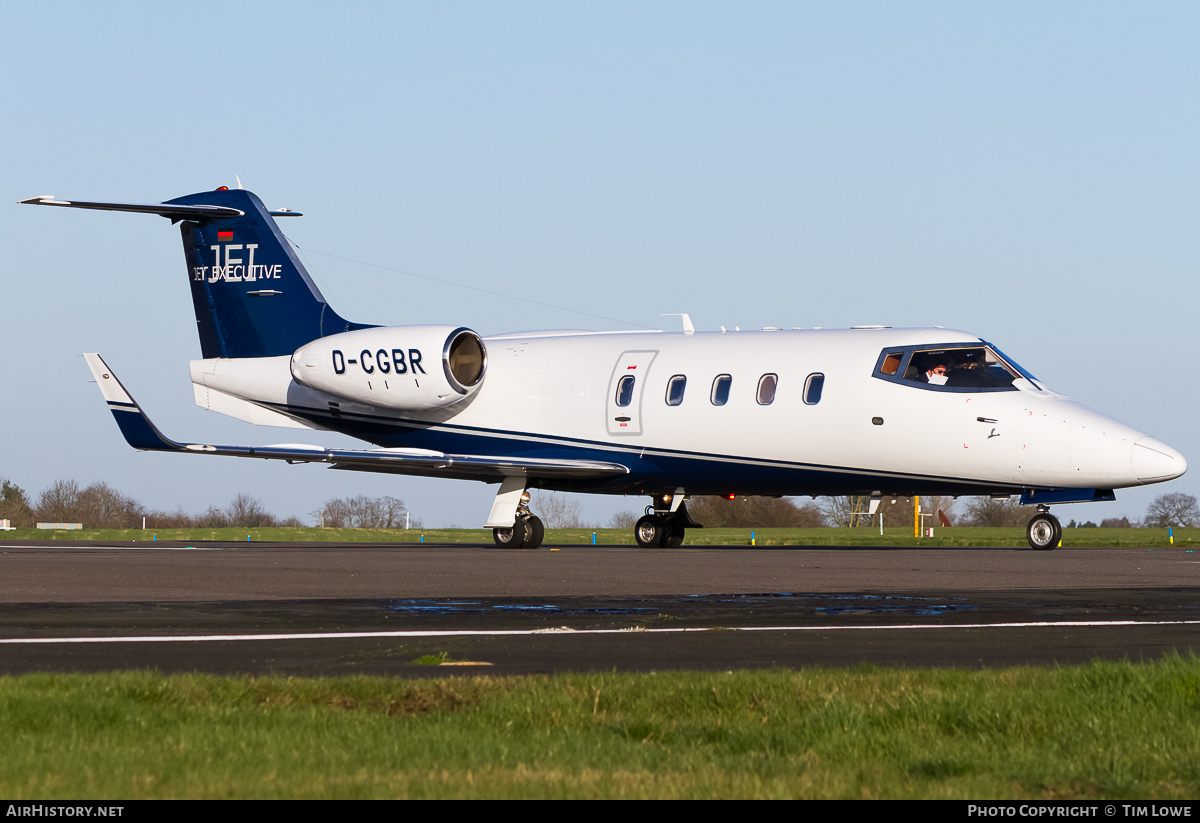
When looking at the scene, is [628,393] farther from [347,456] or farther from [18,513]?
[18,513]

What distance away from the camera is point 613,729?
22.0 feet

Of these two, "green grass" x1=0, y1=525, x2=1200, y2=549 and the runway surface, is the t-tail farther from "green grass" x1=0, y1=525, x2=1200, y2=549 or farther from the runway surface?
the runway surface

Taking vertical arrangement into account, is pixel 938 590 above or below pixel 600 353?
below

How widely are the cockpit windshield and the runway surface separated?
162 inches

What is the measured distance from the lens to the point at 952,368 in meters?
25.2

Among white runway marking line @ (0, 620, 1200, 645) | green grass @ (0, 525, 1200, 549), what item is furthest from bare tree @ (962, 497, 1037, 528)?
white runway marking line @ (0, 620, 1200, 645)

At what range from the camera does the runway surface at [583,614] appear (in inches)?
368

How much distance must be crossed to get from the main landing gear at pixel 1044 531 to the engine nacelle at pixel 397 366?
36.9ft

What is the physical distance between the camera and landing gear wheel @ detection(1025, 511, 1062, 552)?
25.2 meters

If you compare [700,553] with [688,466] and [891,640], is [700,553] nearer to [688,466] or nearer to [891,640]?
[688,466]

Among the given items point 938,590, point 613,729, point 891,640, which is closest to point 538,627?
point 891,640

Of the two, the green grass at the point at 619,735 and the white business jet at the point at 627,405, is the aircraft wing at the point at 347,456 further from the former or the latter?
the green grass at the point at 619,735

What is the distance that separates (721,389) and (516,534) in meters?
4.94

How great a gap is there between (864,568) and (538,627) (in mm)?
9418
